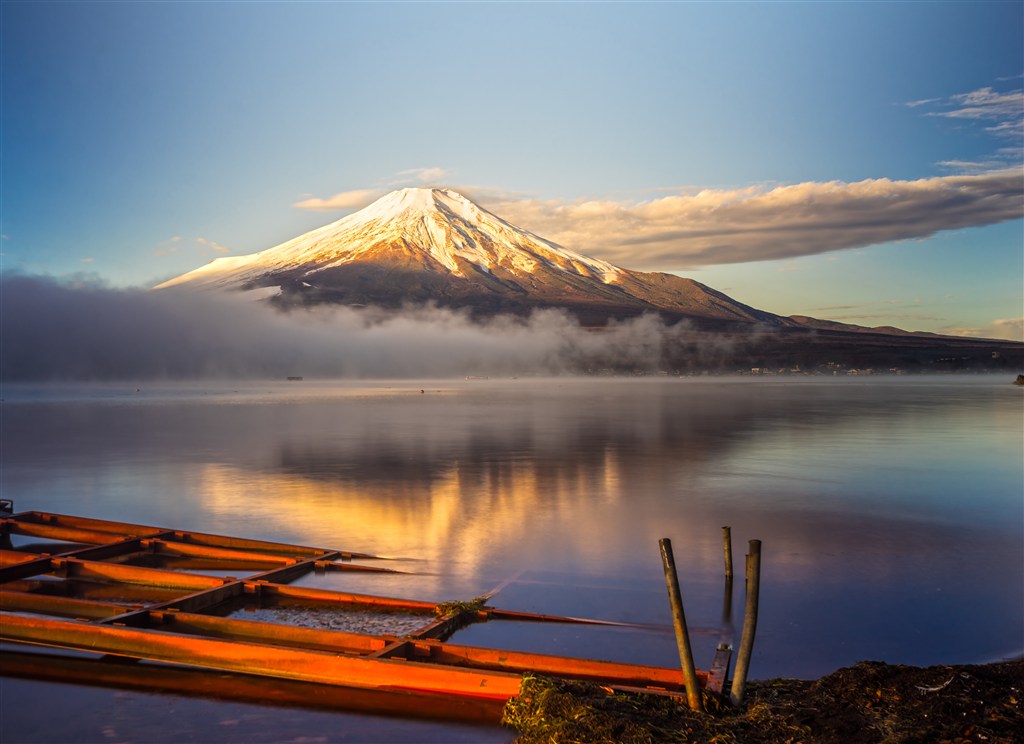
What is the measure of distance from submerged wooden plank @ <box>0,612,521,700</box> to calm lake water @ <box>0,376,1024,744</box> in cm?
34

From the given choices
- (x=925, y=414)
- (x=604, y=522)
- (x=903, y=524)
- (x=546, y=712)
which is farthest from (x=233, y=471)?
(x=925, y=414)

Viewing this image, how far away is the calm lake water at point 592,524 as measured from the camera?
758 cm

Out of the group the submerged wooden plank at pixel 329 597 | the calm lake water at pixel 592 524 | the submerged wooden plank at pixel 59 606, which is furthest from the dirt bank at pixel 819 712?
the submerged wooden plank at pixel 59 606

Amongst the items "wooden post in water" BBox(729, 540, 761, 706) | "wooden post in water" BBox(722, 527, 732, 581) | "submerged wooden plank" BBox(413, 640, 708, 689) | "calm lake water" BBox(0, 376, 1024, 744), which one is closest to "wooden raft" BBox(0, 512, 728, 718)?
"submerged wooden plank" BBox(413, 640, 708, 689)

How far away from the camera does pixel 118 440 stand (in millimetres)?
31469

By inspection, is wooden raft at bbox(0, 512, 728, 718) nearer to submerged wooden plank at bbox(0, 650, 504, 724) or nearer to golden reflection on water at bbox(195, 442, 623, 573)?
submerged wooden plank at bbox(0, 650, 504, 724)

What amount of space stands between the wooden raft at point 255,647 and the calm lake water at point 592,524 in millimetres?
297

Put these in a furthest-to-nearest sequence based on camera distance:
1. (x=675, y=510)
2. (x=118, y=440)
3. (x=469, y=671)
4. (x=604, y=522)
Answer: (x=118, y=440) < (x=675, y=510) < (x=604, y=522) < (x=469, y=671)

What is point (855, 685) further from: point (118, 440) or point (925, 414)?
point (925, 414)

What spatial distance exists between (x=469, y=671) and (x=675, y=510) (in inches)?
387

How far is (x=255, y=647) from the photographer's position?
22.9 ft

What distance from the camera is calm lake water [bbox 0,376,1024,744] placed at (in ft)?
24.9

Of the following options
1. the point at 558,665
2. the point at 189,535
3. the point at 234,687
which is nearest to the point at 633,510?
the point at 189,535

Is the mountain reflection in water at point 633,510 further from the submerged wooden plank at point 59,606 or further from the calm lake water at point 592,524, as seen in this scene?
the submerged wooden plank at point 59,606
